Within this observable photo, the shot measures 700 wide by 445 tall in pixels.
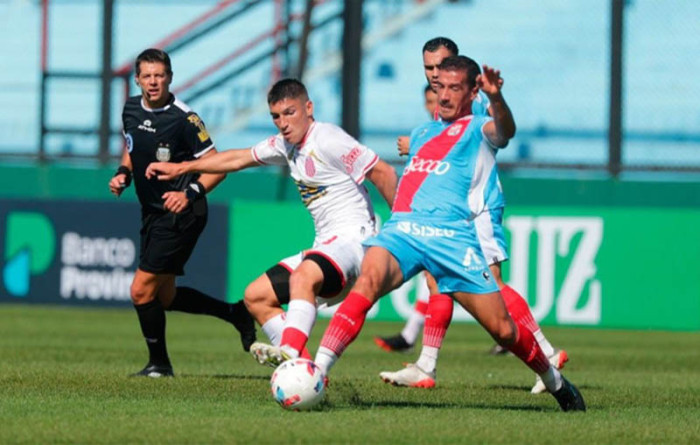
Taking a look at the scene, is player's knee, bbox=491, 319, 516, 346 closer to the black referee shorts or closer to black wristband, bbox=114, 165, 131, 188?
the black referee shorts

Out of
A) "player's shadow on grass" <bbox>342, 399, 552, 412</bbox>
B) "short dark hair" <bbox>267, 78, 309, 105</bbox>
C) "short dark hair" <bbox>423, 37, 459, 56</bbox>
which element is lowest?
"player's shadow on grass" <bbox>342, 399, 552, 412</bbox>

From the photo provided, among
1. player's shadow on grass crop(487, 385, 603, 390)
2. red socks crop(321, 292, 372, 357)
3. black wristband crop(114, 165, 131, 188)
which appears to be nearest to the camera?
red socks crop(321, 292, 372, 357)

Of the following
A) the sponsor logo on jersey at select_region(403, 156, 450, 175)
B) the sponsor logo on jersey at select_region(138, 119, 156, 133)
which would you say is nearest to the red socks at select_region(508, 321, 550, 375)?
the sponsor logo on jersey at select_region(403, 156, 450, 175)

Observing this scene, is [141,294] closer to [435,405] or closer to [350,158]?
[350,158]

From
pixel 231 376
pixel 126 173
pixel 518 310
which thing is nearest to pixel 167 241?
pixel 126 173

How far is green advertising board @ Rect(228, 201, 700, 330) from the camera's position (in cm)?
1630

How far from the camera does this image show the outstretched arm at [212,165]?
8438 millimetres

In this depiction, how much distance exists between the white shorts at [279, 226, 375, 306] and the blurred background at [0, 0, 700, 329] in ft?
26.7

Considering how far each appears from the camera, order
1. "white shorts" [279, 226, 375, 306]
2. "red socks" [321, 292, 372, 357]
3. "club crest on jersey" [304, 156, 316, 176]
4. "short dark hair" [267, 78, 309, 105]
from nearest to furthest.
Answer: "red socks" [321, 292, 372, 357], "white shorts" [279, 226, 375, 306], "short dark hair" [267, 78, 309, 105], "club crest on jersey" [304, 156, 316, 176]

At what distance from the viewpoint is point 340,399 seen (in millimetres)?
7957

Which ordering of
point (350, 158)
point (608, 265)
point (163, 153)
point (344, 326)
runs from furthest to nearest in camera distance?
point (608, 265) → point (163, 153) → point (350, 158) → point (344, 326)

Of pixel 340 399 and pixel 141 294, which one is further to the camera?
pixel 141 294

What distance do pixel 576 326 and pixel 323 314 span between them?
9.80ft

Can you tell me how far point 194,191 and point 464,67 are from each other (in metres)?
2.26
